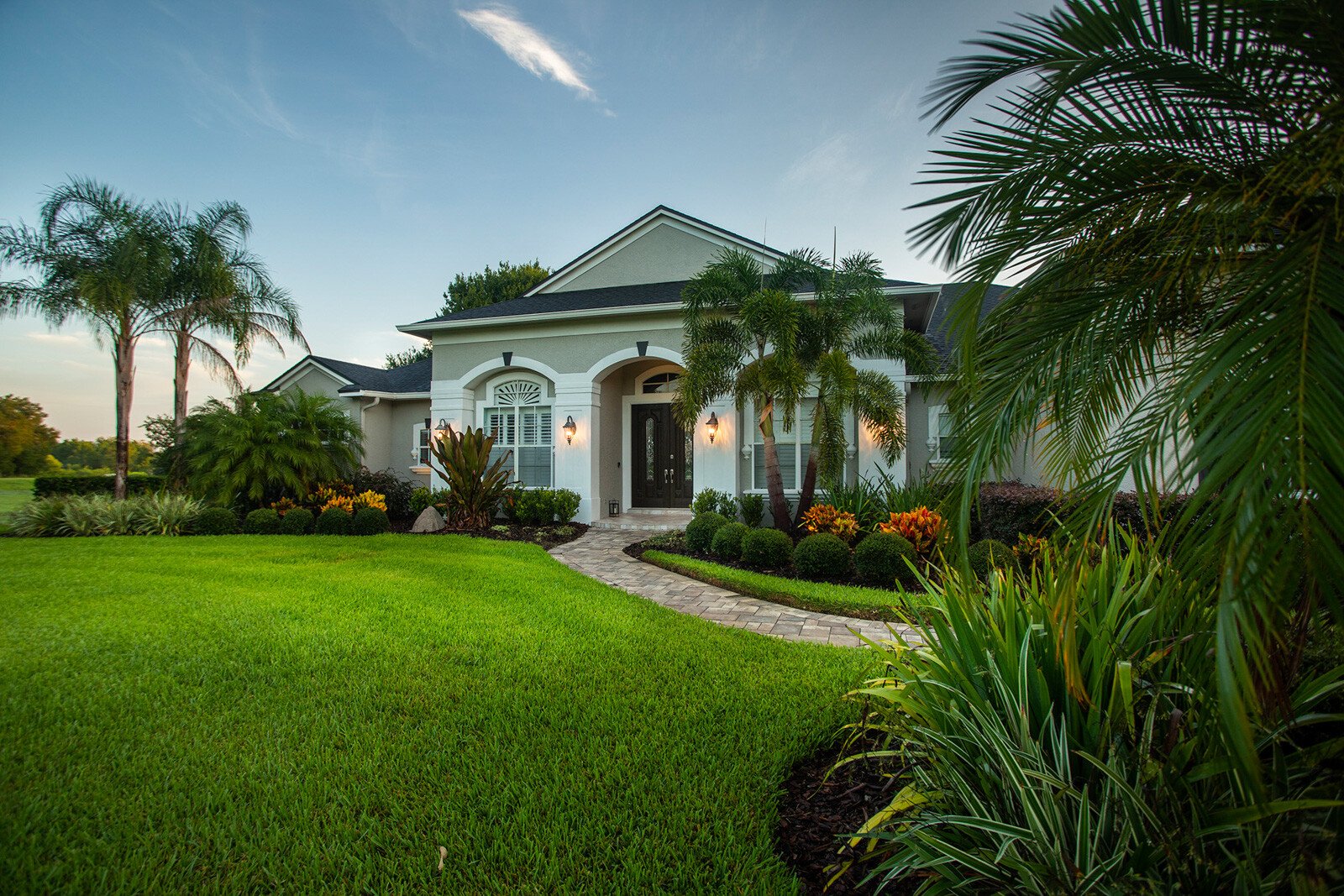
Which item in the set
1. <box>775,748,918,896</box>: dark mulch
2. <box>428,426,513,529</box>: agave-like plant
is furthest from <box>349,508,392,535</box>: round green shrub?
<box>775,748,918,896</box>: dark mulch

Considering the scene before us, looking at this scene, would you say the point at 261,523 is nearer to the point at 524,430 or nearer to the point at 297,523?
the point at 297,523

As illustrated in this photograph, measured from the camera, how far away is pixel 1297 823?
147 centimetres

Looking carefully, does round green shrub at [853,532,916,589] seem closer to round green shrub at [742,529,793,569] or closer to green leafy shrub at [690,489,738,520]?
round green shrub at [742,529,793,569]

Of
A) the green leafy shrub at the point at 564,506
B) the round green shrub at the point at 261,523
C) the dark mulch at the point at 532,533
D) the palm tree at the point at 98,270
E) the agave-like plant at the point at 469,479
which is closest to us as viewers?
the dark mulch at the point at 532,533

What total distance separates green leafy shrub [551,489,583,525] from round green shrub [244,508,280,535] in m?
5.70

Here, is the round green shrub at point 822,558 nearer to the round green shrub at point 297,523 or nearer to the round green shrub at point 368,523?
the round green shrub at point 368,523

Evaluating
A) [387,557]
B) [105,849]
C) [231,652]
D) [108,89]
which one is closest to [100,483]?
[108,89]

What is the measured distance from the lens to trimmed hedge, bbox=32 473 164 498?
1463 centimetres

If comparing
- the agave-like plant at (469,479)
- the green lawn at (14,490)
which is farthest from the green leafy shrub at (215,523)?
the green lawn at (14,490)

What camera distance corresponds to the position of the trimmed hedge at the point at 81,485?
1463cm

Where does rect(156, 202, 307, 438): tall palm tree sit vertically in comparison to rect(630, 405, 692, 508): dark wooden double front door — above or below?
above

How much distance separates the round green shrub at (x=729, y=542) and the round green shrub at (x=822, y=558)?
1.19 meters

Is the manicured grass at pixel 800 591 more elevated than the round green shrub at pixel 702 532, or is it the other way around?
the round green shrub at pixel 702 532

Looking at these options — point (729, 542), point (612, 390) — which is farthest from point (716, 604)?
point (612, 390)
